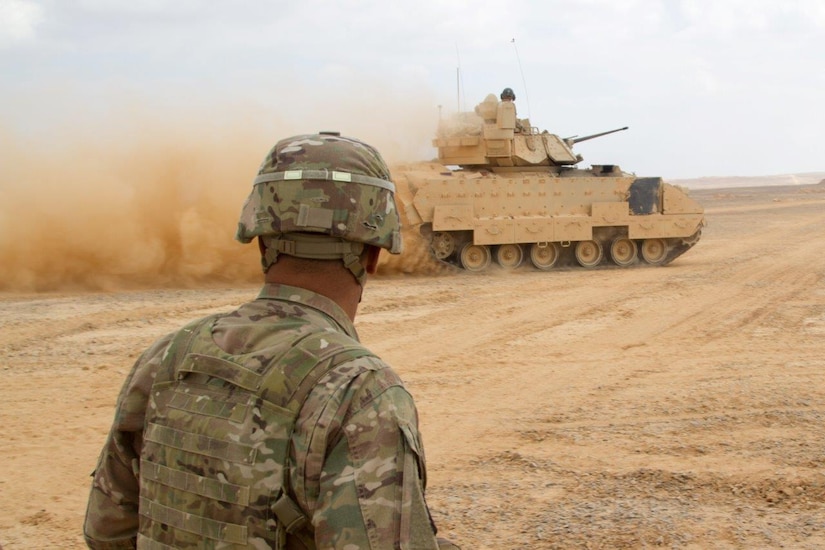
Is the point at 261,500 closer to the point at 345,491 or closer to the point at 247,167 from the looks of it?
the point at 345,491

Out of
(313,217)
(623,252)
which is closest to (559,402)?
(313,217)

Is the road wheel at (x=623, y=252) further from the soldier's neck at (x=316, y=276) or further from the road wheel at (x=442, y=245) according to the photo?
the soldier's neck at (x=316, y=276)

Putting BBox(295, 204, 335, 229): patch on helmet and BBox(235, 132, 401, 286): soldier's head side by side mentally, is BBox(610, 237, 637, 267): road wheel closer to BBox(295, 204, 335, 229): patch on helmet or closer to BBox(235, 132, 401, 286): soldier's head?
BBox(235, 132, 401, 286): soldier's head

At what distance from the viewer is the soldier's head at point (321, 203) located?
199 cm

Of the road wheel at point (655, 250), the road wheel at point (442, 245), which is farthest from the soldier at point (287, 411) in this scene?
the road wheel at point (655, 250)

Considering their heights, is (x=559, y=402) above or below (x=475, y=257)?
below

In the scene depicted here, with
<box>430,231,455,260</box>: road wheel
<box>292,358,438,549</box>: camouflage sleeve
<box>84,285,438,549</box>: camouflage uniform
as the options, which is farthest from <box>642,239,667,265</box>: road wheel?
<box>292,358,438,549</box>: camouflage sleeve

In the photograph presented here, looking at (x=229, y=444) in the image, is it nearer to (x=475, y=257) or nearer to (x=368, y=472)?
(x=368, y=472)

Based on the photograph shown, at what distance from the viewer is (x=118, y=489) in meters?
2.18

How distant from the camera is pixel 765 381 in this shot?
792 cm

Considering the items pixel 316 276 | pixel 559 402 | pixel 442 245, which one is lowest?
pixel 559 402

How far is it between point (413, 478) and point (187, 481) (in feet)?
1.52

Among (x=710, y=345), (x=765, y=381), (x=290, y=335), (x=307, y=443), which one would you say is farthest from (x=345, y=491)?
(x=710, y=345)

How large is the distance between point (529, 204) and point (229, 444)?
15616mm
